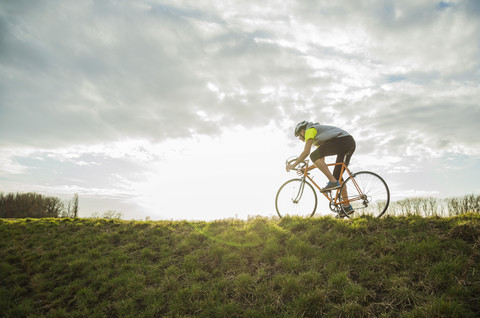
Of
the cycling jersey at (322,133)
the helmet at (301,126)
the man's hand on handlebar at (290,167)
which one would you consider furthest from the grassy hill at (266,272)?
the helmet at (301,126)

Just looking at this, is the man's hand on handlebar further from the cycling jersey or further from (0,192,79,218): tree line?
(0,192,79,218): tree line

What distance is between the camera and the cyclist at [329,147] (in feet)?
24.0

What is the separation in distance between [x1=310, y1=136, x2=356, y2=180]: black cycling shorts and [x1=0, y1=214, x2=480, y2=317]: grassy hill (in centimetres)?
191

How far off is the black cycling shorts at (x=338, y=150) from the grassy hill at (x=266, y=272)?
191 cm

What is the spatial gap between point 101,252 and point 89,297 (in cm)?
256

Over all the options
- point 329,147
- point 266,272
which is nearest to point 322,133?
point 329,147

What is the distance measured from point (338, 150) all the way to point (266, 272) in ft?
13.9

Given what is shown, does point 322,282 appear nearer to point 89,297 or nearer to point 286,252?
point 286,252

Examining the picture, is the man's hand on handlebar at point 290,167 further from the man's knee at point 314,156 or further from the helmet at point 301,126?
the helmet at point 301,126

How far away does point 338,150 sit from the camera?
24.1 ft

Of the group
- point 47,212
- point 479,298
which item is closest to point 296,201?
point 479,298

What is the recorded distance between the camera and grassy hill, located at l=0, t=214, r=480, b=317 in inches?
158

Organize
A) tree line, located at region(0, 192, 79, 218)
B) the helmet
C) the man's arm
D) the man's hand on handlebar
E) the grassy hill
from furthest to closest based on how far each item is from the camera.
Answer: tree line, located at region(0, 192, 79, 218) < the man's hand on handlebar < the helmet < the man's arm < the grassy hill

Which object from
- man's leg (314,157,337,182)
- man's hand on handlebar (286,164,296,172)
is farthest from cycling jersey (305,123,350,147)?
man's hand on handlebar (286,164,296,172)
